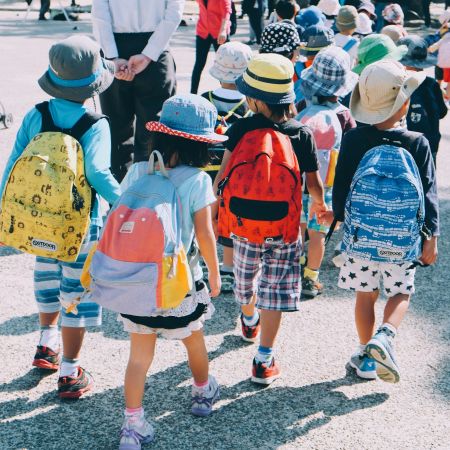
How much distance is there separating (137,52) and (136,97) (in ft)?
1.06

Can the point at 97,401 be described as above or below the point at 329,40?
below

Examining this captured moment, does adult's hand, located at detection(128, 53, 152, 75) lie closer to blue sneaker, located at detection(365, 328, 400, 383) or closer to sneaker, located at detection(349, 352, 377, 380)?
sneaker, located at detection(349, 352, 377, 380)

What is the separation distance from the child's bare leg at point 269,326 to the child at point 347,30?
406cm

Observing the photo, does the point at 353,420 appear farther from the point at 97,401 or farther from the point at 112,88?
the point at 112,88

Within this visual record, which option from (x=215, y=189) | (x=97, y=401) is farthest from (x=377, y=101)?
(x=97, y=401)

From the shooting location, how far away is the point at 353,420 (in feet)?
10.8

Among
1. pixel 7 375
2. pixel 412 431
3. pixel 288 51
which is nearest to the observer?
pixel 412 431

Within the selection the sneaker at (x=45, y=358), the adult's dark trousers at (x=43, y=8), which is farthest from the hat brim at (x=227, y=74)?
the adult's dark trousers at (x=43, y=8)

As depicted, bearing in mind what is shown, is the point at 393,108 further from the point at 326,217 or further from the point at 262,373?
the point at 262,373

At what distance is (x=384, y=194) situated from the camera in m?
3.23

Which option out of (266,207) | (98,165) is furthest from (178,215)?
(266,207)

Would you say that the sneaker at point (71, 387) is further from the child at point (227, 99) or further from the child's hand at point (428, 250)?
the child's hand at point (428, 250)

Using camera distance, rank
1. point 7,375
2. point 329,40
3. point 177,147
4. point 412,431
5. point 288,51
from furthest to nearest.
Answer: point 329,40 → point 288,51 → point 7,375 → point 412,431 → point 177,147

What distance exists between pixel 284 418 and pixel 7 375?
1.34 m
